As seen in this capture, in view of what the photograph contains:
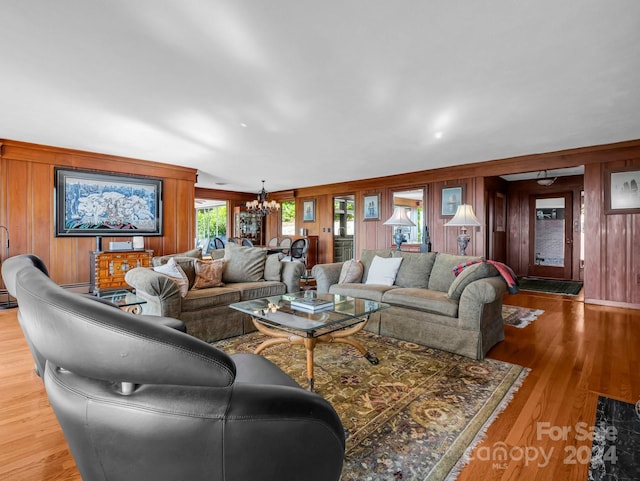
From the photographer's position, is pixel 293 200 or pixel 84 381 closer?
pixel 84 381

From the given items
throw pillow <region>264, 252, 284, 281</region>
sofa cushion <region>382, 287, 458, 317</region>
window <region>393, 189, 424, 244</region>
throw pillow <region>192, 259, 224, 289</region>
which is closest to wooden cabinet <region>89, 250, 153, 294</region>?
throw pillow <region>192, 259, 224, 289</region>

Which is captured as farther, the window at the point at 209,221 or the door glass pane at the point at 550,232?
the window at the point at 209,221

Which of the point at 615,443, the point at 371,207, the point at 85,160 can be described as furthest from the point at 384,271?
the point at 85,160

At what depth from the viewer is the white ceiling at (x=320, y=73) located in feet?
6.50

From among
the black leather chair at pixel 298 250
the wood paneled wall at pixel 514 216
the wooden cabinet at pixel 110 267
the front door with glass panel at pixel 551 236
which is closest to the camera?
the wood paneled wall at pixel 514 216

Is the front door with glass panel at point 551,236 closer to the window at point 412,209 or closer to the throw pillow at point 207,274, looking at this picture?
the window at point 412,209

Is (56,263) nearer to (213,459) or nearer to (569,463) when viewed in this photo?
(213,459)

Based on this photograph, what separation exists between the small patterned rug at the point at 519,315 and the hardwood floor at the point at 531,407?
0.21m

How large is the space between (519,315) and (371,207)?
429 cm

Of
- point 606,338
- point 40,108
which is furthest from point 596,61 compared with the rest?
point 40,108

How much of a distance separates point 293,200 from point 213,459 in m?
9.39

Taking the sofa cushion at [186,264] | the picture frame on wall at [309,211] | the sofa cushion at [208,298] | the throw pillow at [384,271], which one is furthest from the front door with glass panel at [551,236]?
the sofa cushion at [186,264]

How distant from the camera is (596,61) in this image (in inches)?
98.5

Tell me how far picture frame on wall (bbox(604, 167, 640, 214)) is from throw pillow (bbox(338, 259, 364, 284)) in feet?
13.4
